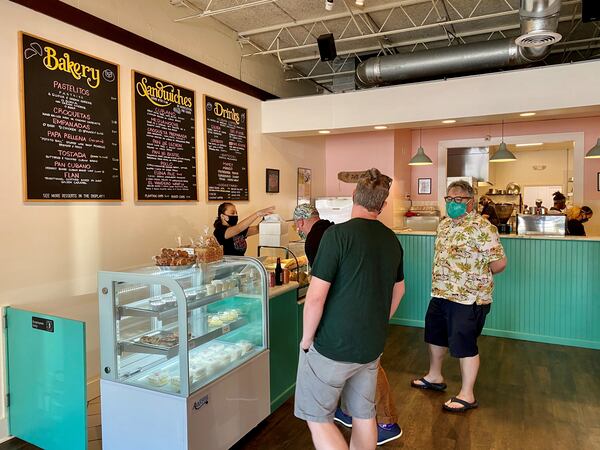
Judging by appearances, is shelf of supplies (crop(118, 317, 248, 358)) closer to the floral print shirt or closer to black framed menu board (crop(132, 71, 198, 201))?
the floral print shirt

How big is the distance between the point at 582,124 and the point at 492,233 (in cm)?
489

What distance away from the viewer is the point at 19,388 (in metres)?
2.79

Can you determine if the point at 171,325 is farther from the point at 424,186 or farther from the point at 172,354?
the point at 424,186

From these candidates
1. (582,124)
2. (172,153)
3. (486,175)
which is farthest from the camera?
(486,175)

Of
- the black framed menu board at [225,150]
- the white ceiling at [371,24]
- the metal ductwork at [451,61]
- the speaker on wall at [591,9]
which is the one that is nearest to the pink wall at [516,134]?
the white ceiling at [371,24]

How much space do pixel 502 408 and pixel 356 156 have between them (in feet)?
15.2

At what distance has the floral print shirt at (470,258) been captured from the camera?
2986 millimetres

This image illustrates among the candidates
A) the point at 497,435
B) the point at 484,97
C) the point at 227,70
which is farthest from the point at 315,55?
the point at 497,435

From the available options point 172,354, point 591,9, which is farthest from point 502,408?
point 591,9

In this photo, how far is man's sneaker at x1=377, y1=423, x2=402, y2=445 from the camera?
2711 millimetres

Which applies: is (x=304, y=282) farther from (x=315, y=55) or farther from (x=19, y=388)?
(x=315, y=55)

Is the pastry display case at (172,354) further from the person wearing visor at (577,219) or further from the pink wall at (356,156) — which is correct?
the pink wall at (356,156)

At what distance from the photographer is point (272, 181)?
5.81 meters

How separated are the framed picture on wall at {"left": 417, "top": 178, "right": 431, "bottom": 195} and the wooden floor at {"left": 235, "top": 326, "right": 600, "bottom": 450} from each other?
3.78 meters
